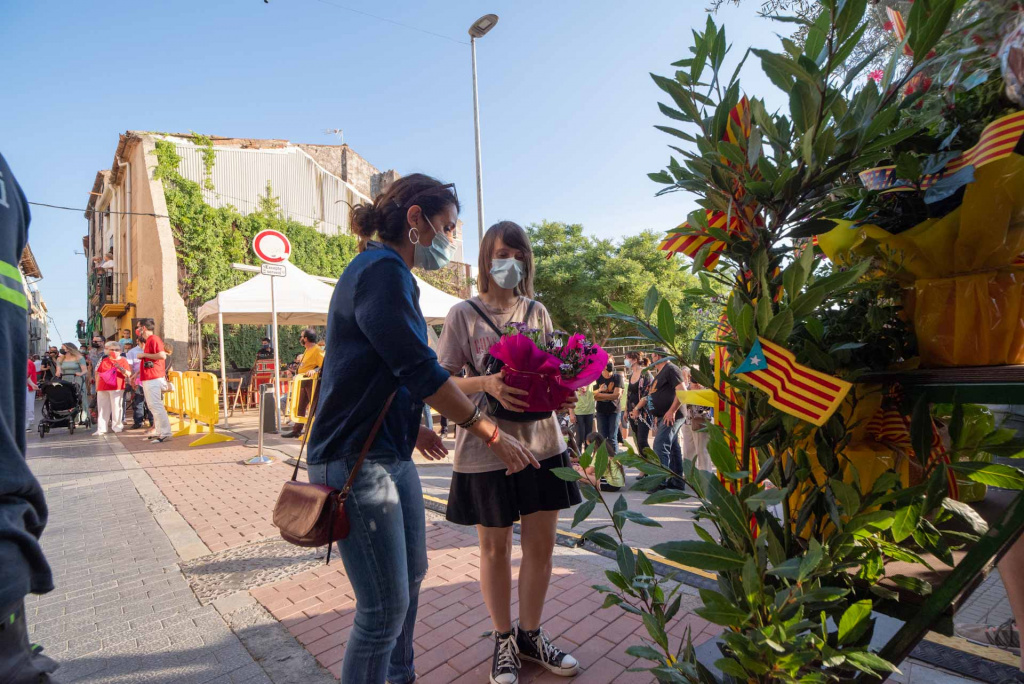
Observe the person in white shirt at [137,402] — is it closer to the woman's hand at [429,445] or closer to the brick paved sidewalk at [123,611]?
the brick paved sidewalk at [123,611]

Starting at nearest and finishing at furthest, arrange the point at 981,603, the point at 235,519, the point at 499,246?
the point at 499,246 → the point at 981,603 → the point at 235,519

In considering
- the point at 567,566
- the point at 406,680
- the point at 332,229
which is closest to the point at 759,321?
the point at 406,680

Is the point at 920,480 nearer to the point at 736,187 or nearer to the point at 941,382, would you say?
the point at 941,382

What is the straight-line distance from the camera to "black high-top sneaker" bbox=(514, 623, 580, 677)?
2.46 meters

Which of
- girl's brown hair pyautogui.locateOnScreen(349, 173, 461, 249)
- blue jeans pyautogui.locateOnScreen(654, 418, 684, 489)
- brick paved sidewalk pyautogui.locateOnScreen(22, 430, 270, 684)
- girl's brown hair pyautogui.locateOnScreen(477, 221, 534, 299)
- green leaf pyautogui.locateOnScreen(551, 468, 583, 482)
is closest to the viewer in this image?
green leaf pyautogui.locateOnScreen(551, 468, 583, 482)

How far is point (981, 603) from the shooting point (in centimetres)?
315

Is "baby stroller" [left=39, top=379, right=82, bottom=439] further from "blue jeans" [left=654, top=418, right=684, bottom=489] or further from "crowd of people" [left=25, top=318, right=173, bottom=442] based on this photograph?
"blue jeans" [left=654, top=418, right=684, bottom=489]

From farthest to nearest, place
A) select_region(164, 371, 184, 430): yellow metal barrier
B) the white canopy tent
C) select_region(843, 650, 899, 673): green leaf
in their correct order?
select_region(164, 371, 184, 430): yellow metal barrier, the white canopy tent, select_region(843, 650, 899, 673): green leaf

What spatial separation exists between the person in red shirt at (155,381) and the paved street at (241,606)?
4.50 meters

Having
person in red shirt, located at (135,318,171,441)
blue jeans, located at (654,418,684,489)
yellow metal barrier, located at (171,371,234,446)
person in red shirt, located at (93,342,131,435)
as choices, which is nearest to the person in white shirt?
person in red shirt, located at (93,342,131,435)

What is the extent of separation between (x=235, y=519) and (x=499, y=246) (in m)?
4.17

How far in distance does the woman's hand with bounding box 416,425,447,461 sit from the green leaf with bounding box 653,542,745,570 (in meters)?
1.47

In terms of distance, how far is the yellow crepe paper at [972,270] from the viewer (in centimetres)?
112

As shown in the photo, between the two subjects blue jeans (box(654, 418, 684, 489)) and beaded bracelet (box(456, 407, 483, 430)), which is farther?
blue jeans (box(654, 418, 684, 489))
